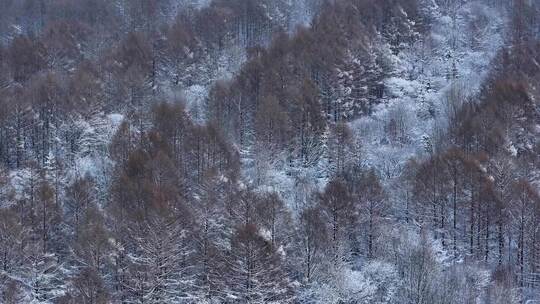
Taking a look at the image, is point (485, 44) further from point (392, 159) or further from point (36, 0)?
point (36, 0)

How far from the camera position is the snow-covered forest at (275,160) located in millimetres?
46000

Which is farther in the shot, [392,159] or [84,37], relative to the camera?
[84,37]

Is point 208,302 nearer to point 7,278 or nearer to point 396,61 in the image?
point 7,278

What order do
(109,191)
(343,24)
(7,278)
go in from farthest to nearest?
(343,24) → (109,191) → (7,278)

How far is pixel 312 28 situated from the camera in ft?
350

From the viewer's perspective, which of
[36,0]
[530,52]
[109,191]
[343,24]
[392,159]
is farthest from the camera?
[36,0]

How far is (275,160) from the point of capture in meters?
67.8

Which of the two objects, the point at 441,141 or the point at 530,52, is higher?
the point at 530,52

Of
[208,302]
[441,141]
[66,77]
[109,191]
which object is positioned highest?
[66,77]

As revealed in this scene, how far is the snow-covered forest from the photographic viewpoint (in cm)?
4600

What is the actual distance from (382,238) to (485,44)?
2611 inches

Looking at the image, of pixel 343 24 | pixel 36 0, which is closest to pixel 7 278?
pixel 343 24

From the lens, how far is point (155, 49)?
98.4 m

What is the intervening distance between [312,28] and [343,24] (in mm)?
6106
